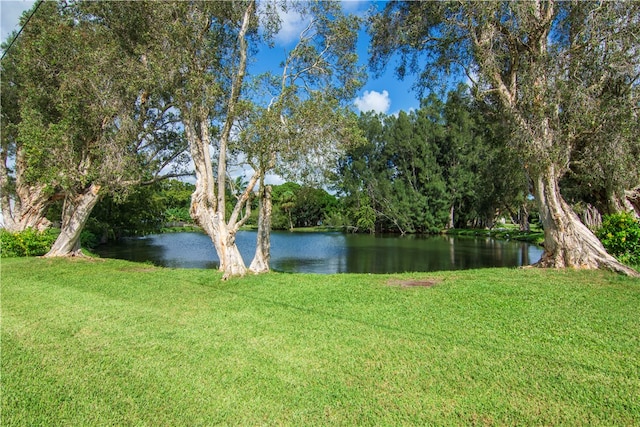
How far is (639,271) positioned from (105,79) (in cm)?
1714

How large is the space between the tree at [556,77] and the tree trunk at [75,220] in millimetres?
13809

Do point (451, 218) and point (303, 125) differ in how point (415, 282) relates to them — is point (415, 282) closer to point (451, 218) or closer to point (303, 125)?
point (303, 125)

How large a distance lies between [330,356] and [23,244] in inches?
642

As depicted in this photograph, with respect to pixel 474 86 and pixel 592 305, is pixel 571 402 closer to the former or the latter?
pixel 592 305

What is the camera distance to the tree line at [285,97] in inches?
405

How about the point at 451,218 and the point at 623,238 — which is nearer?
the point at 623,238

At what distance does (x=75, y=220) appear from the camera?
1507 cm

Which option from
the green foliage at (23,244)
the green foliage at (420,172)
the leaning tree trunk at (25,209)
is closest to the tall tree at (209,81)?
the green foliage at (23,244)

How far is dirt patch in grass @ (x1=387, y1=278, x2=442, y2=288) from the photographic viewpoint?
29.0ft

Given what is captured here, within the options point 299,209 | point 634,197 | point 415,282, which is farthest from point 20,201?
point 299,209

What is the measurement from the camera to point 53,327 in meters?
6.03

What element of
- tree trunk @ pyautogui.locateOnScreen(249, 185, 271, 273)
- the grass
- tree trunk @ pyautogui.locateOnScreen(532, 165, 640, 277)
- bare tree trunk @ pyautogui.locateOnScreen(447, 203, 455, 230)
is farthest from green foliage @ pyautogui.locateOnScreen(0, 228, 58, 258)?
bare tree trunk @ pyautogui.locateOnScreen(447, 203, 455, 230)

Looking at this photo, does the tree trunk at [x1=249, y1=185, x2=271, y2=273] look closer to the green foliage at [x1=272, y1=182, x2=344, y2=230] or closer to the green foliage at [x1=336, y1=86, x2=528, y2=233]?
the green foliage at [x1=336, y1=86, x2=528, y2=233]

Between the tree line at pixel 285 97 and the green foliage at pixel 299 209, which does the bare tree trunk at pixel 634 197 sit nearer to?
the tree line at pixel 285 97
